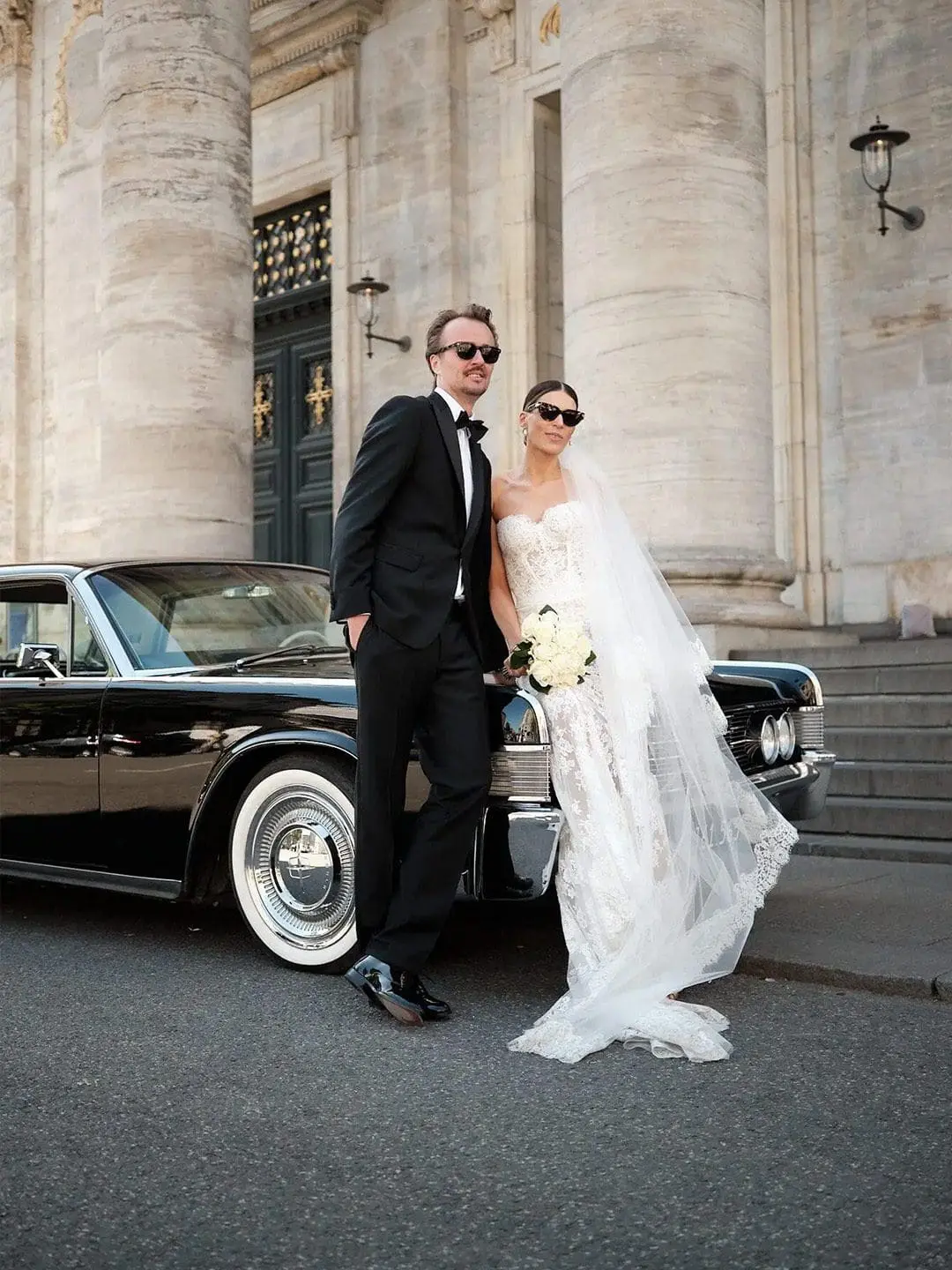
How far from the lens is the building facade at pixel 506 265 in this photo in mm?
9123

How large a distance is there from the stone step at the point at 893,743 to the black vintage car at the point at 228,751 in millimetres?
2469

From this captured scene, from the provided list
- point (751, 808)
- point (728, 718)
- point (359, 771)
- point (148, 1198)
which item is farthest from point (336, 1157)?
point (728, 718)

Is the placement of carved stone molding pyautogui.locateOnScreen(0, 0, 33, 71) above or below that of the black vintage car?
above

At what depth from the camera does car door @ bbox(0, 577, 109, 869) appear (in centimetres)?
518

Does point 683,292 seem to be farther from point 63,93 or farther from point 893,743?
point 63,93

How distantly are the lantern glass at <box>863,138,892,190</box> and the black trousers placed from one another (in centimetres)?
833

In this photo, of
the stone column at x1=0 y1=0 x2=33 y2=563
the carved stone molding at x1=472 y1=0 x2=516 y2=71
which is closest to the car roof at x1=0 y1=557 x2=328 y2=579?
the carved stone molding at x1=472 y1=0 x2=516 y2=71

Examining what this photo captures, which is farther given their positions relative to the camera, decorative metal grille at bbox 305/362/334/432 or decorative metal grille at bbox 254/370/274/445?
decorative metal grille at bbox 254/370/274/445

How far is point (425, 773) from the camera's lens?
4203 mm

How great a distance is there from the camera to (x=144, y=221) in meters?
12.3

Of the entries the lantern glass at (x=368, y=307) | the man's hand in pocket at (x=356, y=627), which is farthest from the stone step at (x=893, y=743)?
the lantern glass at (x=368, y=307)

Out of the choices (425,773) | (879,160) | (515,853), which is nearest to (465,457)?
(425,773)

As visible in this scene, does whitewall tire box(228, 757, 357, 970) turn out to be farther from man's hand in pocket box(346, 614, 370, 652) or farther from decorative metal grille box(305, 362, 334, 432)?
decorative metal grille box(305, 362, 334, 432)

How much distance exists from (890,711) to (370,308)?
869 cm
